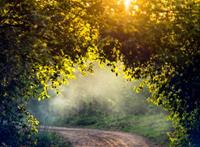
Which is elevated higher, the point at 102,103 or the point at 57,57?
the point at 57,57

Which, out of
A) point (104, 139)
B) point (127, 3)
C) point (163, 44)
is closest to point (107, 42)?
point (127, 3)

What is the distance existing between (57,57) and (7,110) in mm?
4712

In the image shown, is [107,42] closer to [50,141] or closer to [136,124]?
[50,141]

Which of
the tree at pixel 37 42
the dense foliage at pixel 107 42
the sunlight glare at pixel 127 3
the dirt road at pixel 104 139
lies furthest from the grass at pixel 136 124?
the sunlight glare at pixel 127 3

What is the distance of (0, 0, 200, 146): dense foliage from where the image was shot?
Answer: 1425 centimetres

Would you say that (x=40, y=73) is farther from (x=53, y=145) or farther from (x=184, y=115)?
(x=53, y=145)

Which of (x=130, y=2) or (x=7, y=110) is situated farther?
(x=7, y=110)

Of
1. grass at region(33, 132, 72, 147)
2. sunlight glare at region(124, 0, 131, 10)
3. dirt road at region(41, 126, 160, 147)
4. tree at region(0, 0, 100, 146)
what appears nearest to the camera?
tree at region(0, 0, 100, 146)

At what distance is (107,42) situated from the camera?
637 inches

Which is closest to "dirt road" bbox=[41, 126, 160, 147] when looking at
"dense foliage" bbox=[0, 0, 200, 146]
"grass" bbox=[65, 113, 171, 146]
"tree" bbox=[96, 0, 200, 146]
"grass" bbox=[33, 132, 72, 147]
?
"grass" bbox=[33, 132, 72, 147]

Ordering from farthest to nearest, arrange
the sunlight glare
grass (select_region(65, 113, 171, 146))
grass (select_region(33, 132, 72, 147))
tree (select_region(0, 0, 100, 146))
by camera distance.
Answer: grass (select_region(65, 113, 171, 146)) < grass (select_region(33, 132, 72, 147)) < the sunlight glare < tree (select_region(0, 0, 100, 146))

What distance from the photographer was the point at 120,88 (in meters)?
59.5

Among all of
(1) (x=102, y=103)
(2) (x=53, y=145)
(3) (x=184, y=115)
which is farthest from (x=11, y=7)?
(1) (x=102, y=103)

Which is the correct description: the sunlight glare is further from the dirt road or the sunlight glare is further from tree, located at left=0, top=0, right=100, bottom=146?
the dirt road
